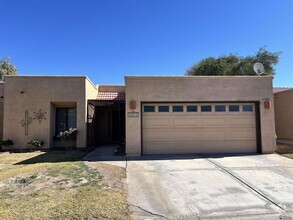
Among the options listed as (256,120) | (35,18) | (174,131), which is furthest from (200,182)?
(35,18)

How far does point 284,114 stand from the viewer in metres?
17.2

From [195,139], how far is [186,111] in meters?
1.42

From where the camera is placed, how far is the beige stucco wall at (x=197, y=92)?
11.6 meters

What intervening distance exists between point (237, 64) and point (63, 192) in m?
24.2

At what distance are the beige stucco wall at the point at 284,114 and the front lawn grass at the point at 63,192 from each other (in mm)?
13225

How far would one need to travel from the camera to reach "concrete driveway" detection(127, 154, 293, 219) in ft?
17.0

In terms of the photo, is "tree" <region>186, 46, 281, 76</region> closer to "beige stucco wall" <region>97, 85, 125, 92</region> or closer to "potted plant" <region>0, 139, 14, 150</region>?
"beige stucco wall" <region>97, 85, 125, 92</region>

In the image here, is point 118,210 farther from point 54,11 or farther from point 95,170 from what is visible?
point 54,11

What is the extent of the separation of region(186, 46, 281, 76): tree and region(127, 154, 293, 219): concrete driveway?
16754 mm

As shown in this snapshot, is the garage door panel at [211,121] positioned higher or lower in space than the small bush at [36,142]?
higher

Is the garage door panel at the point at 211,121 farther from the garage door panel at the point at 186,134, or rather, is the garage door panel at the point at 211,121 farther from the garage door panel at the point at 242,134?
the garage door panel at the point at 242,134

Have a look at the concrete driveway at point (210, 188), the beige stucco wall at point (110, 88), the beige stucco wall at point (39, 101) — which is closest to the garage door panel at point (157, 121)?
the concrete driveway at point (210, 188)

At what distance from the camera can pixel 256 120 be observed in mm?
12273

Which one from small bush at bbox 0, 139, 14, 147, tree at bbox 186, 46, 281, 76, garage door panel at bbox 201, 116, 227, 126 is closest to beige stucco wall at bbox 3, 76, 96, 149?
small bush at bbox 0, 139, 14, 147
